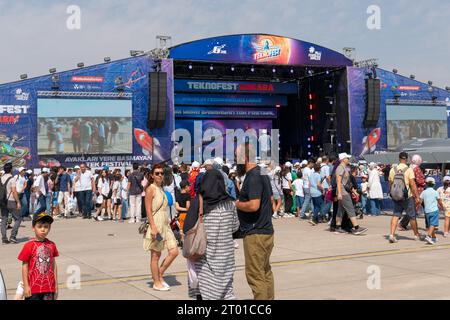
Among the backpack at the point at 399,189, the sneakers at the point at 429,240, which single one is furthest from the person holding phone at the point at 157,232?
the sneakers at the point at 429,240

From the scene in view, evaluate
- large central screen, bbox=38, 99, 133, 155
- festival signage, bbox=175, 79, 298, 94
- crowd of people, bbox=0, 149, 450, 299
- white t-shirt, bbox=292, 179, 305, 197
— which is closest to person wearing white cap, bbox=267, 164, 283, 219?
crowd of people, bbox=0, 149, 450, 299

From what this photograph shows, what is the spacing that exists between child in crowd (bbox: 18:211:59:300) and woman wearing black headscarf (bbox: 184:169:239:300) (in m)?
1.34

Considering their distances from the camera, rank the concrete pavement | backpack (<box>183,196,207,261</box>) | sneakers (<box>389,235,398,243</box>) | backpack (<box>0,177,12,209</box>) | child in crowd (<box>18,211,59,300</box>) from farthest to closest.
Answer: backpack (<box>0,177,12,209</box>) < sneakers (<box>389,235,398,243</box>) < the concrete pavement < backpack (<box>183,196,207,261</box>) < child in crowd (<box>18,211,59,300</box>)

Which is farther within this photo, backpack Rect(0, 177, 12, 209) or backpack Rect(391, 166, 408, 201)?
backpack Rect(0, 177, 12, 209)

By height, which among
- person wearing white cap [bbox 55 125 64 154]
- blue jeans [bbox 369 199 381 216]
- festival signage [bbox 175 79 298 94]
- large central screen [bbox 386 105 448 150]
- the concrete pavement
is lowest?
the concrete pavement

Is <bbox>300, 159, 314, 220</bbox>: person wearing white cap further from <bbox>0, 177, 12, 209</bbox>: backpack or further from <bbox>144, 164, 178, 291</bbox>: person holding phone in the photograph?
<bbox>144, 164, 178, 291</bbox>: person holding phone

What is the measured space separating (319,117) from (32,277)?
32.5 metres

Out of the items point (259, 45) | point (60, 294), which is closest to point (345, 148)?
point (259, 45)

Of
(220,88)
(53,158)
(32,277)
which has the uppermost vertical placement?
(220,88)

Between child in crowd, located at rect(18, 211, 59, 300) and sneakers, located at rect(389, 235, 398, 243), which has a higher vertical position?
child in crowd, located at rect(18, 211, 59, 300)

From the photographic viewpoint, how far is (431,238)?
32.6ft

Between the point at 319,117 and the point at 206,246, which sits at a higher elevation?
the point at 319,117

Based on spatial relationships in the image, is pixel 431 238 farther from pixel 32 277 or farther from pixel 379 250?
pixel 32 277

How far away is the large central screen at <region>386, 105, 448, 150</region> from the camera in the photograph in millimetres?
34031
